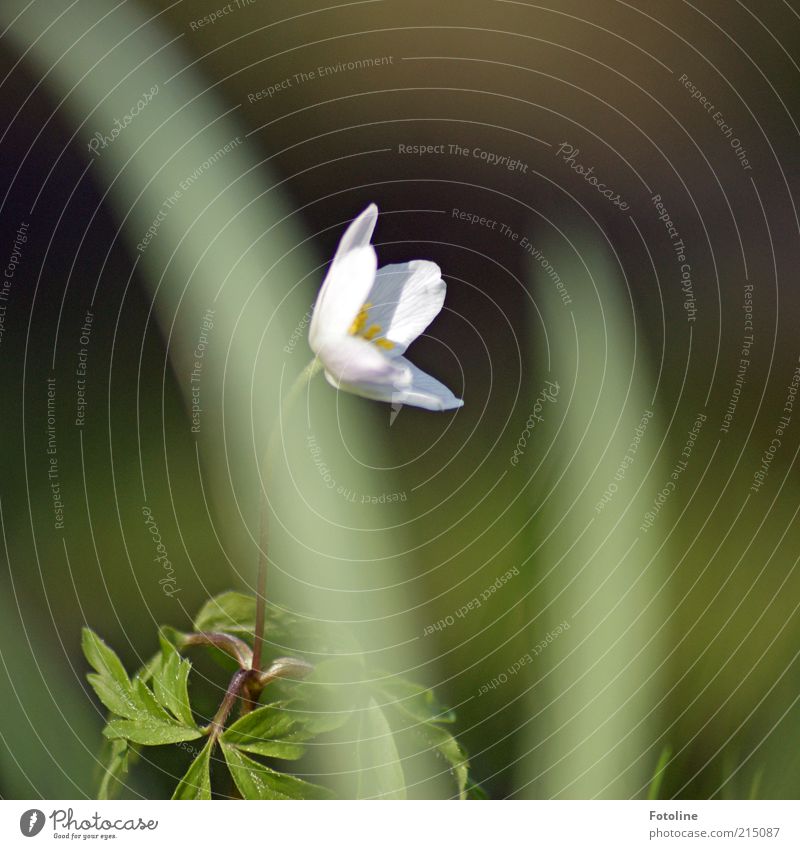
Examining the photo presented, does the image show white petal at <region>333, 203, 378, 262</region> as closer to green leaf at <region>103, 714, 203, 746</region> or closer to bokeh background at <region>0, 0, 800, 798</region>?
bokeh background at <region>0, 0, 800, 798</region>

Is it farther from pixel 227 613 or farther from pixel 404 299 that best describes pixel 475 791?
pixel 404 299

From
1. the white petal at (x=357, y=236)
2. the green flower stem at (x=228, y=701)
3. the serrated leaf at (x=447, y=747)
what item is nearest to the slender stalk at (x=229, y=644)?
the green flower stem at (x=228, y=701)

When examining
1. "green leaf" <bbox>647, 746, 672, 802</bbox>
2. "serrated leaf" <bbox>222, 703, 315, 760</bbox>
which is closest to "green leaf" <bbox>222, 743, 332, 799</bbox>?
"serrated leaf" <bbox>222, 703, 315, 760</bbox>

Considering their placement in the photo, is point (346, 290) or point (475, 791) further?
point (475, 791)

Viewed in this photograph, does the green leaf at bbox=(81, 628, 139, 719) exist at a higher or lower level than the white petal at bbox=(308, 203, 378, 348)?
lower

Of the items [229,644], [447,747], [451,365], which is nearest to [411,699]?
[447,747]

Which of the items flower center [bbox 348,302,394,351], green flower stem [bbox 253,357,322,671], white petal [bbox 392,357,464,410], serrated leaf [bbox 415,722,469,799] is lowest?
serrated leaf [bbox 415,722,469,799]
